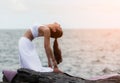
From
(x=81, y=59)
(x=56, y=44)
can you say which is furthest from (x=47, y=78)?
(x=81, y=59)

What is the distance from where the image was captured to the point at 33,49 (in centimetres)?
996

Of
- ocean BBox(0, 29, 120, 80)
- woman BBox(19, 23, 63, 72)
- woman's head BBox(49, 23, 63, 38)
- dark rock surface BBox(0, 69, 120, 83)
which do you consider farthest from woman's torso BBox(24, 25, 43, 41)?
ocean BBox(0, 29, 120, 80)

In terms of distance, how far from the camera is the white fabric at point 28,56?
9.74m

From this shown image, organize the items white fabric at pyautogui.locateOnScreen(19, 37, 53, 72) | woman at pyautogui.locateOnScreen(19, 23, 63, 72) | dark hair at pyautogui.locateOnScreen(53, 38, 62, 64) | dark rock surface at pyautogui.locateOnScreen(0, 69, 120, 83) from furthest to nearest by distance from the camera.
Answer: dark hair at pyautogui.locateOnScreen(53, 38, 62, 64) < white fabric at pyautogui.locateOnScreen(19, 37, 53, 72) < woman at pyautogui.locateOnScreen(19, 23, 63, 72) < dark rock surface at pyautogui.locateOnScreen(0, 69, 120, 83)

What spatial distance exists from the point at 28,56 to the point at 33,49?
241 mm

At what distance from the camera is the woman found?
957cm

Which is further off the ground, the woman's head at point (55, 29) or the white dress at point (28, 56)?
the woman's head at point (55, 29)

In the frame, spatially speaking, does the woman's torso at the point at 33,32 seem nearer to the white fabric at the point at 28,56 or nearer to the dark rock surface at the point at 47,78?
the white fabric at the point at 28,56

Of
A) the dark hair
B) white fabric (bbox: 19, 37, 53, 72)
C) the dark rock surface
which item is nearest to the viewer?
the dark rock surface

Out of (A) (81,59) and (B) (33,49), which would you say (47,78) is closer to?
(B) (33,49)

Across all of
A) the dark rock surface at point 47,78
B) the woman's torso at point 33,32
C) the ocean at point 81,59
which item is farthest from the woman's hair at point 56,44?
the ocean at point 81,59

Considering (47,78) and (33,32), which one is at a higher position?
(33,32)

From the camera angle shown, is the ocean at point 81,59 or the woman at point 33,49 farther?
the ocean at point 81,59

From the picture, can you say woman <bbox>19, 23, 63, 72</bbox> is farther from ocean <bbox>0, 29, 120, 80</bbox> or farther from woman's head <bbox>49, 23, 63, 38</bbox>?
ocean <bbox>0, 29, 120, 80</bbox>
